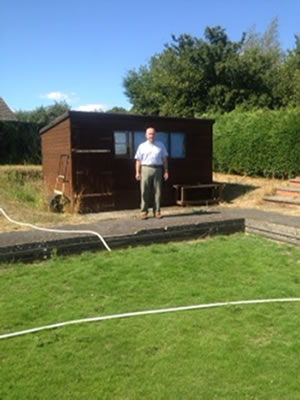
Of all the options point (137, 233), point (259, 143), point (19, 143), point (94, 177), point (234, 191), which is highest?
point (19, 143)

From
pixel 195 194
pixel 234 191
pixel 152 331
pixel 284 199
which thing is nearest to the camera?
pixel 152 331

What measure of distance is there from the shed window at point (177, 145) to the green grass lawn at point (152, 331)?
17.7ft

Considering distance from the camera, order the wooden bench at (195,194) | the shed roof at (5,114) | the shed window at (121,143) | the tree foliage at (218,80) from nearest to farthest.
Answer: the shed window at (121,143)
the wooden bench at (195,194)
the shed roof at (5,114)
the tree foliage at (218,80)

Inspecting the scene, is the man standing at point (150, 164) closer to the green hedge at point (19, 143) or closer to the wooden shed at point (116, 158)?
the wooden shed at point (116, 158)

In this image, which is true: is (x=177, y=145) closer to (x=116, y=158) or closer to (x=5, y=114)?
(x=116, y=158)

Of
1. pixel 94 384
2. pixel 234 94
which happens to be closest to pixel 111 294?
pixel 94 384

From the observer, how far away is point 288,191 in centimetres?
980

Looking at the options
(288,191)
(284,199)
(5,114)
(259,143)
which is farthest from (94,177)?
(5,114)

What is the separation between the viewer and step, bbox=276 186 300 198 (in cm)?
955

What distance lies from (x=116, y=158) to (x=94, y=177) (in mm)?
716

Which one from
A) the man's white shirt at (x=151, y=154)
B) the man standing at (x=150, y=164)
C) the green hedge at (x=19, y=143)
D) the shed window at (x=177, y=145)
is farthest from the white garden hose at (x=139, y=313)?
the green hedge at (x=19, y=143)

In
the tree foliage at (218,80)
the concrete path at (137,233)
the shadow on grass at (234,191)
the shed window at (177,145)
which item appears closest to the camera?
the concrete path at (137,233)

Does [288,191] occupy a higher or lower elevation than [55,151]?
lower

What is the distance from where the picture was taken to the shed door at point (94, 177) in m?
8.80
